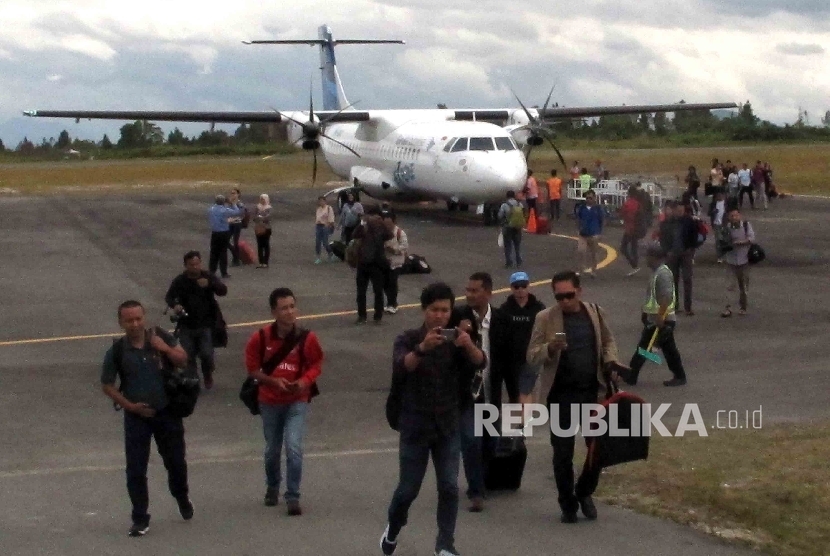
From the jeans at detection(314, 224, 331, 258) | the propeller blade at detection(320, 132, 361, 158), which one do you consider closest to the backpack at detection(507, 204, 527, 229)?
the jeans at detection(314, 224, 331, 258)

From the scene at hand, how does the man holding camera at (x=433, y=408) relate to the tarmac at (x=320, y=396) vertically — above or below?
above

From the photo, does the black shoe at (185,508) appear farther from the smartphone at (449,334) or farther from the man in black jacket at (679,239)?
the man in black jacket at (679,239)

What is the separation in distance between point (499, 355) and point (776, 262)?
17.3m

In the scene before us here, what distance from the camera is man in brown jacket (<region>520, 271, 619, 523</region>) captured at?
24.6 feet

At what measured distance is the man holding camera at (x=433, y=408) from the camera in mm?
6605

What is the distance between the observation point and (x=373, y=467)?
9.52 m

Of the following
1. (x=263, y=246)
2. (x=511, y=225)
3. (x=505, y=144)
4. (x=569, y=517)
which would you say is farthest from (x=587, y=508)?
(x=505, y=144)

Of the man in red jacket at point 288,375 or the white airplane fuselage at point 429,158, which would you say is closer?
the man in red jacket at point 288,375

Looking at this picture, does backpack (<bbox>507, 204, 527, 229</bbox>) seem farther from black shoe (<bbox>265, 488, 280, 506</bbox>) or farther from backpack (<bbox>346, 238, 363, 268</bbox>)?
black shoe (<bbox>265, 488, 280, 506</bbox>)

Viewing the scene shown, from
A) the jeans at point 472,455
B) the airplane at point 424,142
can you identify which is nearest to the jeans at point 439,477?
the jeans at point 472,455

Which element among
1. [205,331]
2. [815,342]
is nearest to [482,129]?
[815,342]

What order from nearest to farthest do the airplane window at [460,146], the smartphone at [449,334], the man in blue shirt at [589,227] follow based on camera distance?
1. the smartphone at [449,334]
2. the man in blue shirt at [589,227]
3. the airplane window at [460,146]

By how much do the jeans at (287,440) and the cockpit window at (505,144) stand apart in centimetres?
2396

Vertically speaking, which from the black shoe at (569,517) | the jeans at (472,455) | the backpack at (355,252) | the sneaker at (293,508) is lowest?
the sneaker at (293,508)
